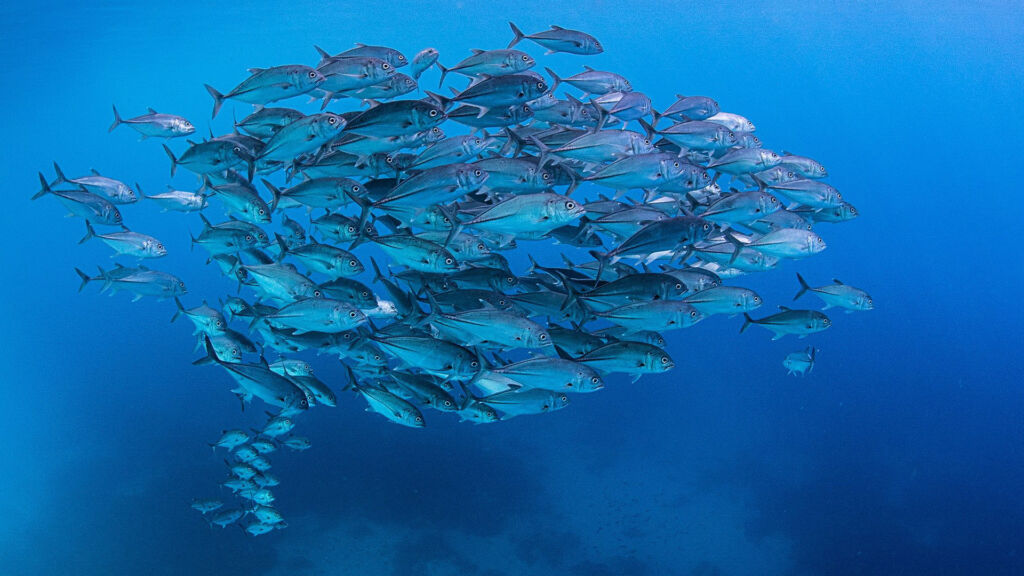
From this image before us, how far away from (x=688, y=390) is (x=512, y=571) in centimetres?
687

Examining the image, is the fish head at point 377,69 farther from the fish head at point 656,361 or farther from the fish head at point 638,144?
the fish head at point 656,361

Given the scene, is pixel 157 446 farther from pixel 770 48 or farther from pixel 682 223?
pixel 770 48

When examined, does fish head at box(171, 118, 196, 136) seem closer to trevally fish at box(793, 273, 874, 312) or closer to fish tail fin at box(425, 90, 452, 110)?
fish tail fin at box(425, 90, 452, 110)

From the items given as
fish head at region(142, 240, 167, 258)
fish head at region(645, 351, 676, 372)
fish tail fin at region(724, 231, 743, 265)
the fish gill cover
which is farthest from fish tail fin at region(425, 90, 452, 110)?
fish head at region(142, 240, 167, 258)

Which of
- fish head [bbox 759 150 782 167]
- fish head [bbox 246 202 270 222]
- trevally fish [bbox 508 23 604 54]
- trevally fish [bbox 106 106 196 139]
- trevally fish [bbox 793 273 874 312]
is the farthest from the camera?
trevally fish [bbox 793 273 874 312]

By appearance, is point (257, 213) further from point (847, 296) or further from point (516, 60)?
point (847, 296)

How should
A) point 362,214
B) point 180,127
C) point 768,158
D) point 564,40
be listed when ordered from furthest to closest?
1. point 180,127
2. point 768,158
3. point 564,40
4. point 362,214

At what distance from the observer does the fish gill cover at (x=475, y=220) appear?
3572 millimetres

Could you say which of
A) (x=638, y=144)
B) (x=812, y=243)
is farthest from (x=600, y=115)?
(x=812, y=243)

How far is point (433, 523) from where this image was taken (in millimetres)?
9344

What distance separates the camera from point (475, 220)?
344 cm

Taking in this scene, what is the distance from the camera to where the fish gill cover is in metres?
3.57

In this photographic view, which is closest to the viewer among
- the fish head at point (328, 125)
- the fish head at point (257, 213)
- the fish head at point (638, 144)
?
the fish head at point (328, 125)

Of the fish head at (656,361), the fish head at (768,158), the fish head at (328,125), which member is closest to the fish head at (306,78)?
the fish head at (328,125)
